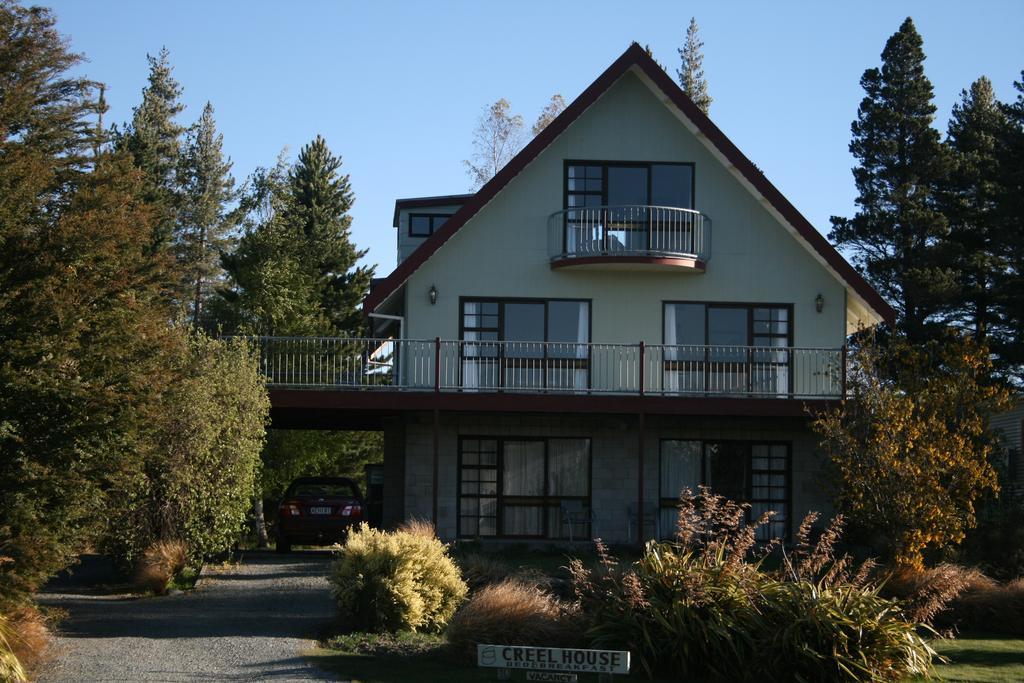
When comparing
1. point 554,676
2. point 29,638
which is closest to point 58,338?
point 29,638

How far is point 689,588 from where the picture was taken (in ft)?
45.6

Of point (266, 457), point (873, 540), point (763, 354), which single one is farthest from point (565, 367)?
point (266, 457)

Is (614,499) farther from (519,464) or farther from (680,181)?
(680,181)

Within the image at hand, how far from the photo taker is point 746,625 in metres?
13.7

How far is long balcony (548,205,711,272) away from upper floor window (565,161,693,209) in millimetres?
466

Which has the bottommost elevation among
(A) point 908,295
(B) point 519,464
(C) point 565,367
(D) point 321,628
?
(D) point 321,628

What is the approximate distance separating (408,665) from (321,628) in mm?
2741

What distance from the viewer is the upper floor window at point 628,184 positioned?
26766mm

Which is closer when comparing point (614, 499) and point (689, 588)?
point (689, 588)

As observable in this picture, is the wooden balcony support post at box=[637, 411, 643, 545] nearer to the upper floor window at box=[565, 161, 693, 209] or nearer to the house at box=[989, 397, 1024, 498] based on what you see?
the upper floor window at box=[565, 161, 693, 209]

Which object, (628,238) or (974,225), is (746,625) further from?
(974,225)

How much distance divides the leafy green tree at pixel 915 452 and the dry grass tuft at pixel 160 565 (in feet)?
34.0

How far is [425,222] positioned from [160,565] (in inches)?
557

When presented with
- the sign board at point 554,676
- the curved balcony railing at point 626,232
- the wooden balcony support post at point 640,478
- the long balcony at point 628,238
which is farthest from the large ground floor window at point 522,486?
the sign board at point 554,676
